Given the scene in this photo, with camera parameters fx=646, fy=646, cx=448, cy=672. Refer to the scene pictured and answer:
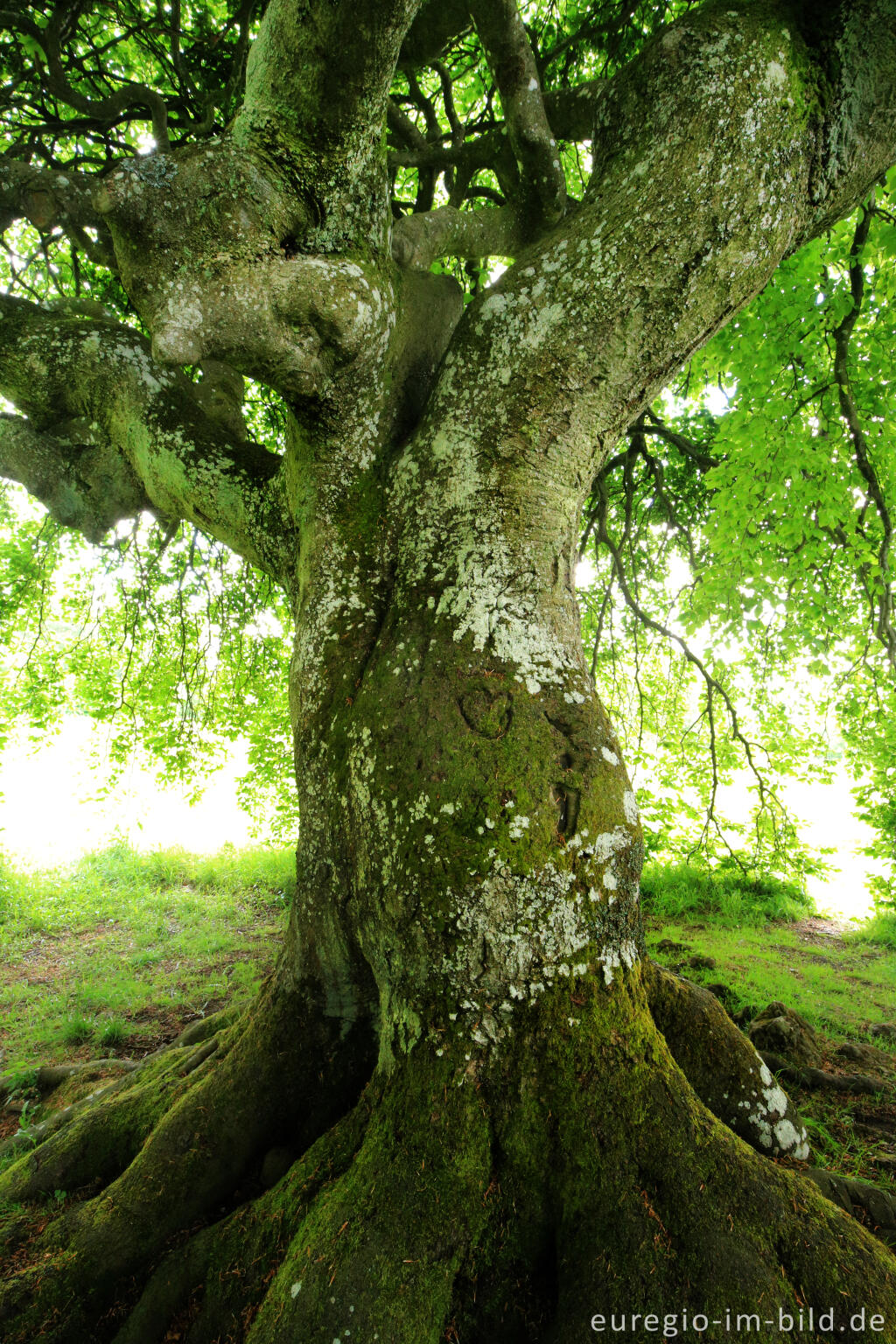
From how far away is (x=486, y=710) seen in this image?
2264 mm

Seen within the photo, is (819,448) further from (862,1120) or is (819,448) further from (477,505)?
(862,1120)

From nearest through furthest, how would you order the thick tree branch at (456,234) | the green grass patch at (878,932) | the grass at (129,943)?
the thick tree branch at (456,234) < the grass at (129,943) < the green grass patch at (878,932)

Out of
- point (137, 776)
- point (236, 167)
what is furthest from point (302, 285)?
point (137, 776)

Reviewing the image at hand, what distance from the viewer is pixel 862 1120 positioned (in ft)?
10.9

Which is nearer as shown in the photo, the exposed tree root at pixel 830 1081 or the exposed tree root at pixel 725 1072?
the exposed tree root at pixel 725 1072

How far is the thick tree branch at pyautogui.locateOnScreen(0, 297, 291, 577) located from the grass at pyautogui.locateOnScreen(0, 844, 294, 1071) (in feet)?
12.1

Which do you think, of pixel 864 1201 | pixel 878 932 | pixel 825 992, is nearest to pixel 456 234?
pixel 864 1201

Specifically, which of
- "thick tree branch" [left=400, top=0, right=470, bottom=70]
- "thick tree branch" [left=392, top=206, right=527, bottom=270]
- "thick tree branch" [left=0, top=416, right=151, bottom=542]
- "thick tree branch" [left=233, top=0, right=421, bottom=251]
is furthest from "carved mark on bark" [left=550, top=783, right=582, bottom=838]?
"thick tree branch" [left=400, top=0, right=470, bottom=70]

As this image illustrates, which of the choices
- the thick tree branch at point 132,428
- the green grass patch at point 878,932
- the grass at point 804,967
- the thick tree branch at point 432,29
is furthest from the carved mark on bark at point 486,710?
the green grass patch at point 878,932

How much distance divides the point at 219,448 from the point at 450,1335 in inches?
147

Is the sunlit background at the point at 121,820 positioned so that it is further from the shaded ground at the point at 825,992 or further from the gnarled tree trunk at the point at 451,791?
the gnarled tree trunk at the point at 451,791

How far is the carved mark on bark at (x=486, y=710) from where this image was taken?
2.23m

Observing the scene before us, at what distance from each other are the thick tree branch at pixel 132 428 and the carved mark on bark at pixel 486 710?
1.61m

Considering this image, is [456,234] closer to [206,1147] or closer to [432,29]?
[432,29]
